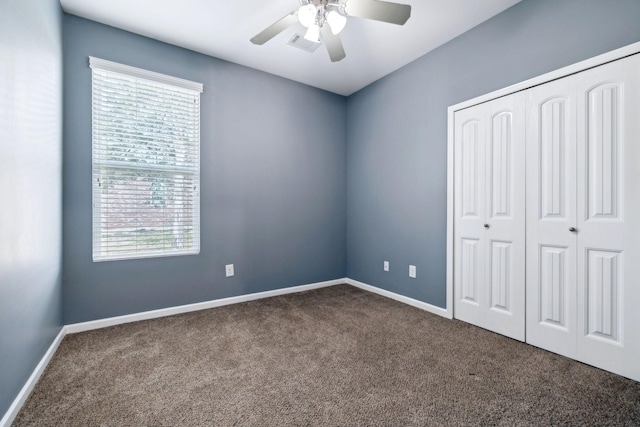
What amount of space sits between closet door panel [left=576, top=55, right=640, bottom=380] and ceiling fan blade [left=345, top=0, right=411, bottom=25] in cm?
130

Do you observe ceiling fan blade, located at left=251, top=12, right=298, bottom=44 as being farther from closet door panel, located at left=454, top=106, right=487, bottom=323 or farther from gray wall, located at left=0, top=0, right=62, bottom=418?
Result: closet door panel, located at left=454, top=106, right=487, bottom=323

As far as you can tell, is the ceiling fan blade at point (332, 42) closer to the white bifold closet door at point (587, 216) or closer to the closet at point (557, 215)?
A: the closet at point (557, 215)

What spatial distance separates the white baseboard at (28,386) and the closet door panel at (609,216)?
127 inches

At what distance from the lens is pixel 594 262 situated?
190 centimetres

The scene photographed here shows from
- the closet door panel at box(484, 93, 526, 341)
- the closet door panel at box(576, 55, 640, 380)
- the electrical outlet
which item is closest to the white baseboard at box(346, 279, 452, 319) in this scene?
the closet door panel at box(484, 93, 526, 341)

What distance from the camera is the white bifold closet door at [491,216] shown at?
2.27 m

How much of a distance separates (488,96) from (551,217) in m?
1.09

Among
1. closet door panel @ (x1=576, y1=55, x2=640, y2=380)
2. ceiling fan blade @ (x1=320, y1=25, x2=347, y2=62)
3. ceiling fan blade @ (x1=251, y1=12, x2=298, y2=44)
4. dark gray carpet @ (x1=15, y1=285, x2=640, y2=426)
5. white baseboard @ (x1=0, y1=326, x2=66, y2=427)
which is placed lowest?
dark gray carpet @ (x1=15, y1=285, x2=640, y2=426)

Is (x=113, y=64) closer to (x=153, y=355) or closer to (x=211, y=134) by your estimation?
(x=211, y=134)

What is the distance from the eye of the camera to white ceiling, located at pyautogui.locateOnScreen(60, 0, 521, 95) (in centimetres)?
224

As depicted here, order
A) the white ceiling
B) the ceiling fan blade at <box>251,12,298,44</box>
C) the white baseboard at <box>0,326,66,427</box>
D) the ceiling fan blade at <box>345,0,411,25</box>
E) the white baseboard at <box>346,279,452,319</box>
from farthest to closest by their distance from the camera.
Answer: the white baseboard at <box>346,279,452,319</box> < the white ceiling < the ceiling fan blade at <box>251,12,298,44</box> < the ceiling fan blade at <box>345,0,411,25</box> < the white baseboard at <box>0,326,66,427</box>

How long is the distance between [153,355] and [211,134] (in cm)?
205

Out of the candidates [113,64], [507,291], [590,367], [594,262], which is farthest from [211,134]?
[590,367]

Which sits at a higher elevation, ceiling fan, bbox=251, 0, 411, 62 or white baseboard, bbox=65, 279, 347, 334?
ceiling fan, bbox=251, 0, 411, 62
